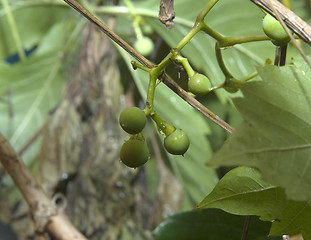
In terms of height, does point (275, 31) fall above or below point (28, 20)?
above

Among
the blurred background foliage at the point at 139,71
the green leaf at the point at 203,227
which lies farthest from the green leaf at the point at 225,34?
the green leaf at the point at 203,227

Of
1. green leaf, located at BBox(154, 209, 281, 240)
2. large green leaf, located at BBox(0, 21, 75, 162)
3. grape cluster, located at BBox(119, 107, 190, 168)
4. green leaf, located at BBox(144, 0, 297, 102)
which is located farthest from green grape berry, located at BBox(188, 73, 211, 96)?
large green leaf, located at BBox(0, 21, 75, 162)

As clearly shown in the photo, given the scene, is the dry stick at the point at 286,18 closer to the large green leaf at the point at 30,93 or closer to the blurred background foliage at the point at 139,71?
the blurred background foliage at the point at 139,71

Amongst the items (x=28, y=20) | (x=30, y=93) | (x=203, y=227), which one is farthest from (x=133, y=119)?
(x=28, y=20)

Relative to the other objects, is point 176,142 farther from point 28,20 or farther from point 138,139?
point 28,20

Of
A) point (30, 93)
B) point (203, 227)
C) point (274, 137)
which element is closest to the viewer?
point (274, 137)

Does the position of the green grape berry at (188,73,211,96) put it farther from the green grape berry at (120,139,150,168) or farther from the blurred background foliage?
the blurred background foliage
